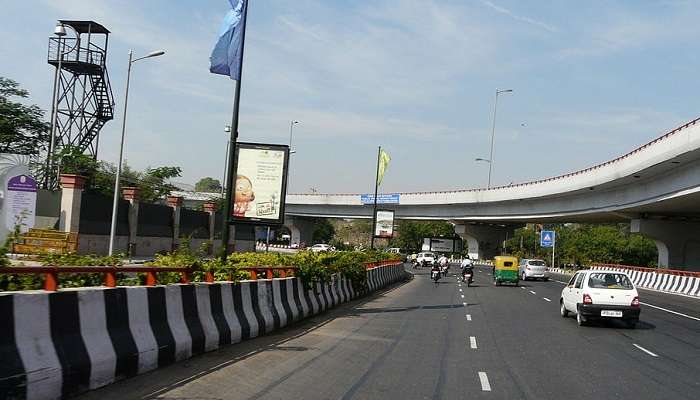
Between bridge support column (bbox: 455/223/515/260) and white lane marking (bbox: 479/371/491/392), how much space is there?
8225 centimetres

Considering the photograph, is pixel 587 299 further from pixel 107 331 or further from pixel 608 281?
pixel 107 331

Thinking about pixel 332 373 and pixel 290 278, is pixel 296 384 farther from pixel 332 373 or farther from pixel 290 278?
pixel 290 278

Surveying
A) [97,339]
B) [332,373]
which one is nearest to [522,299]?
[332,373]

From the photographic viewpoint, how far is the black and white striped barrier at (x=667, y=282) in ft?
124

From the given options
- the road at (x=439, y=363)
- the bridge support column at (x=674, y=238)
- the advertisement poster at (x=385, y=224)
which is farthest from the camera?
the advertisement poster at (x=385, y=224)

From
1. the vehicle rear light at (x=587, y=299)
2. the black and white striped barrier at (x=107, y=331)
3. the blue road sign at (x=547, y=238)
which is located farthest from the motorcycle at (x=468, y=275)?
the blue road sign at (x=547, y=238)

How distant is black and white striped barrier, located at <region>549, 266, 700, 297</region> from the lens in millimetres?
37656

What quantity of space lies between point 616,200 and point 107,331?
147 ft

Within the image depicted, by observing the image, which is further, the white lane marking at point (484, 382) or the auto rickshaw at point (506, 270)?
the auto rickshaw at point (506, 270)

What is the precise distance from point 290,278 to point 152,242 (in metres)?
30.6

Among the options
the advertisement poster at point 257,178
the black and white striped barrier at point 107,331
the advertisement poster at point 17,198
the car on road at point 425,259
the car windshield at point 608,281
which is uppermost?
the advertisement poster at point 257,178

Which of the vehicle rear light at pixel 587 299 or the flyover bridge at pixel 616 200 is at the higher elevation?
the flyover bridge at pixel 616 200

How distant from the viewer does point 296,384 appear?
9008mm

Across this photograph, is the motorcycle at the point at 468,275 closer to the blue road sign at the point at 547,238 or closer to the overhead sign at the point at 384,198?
the blue road sign at the point at 547,238
